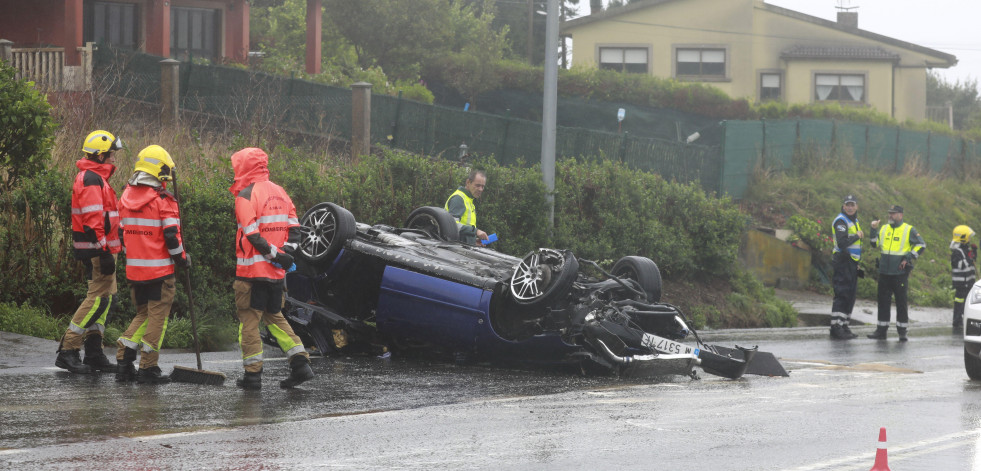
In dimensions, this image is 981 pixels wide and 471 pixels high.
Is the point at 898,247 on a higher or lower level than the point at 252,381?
higher

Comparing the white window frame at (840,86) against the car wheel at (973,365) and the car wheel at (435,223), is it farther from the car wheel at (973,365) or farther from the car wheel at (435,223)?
the car wheel at (435,223)

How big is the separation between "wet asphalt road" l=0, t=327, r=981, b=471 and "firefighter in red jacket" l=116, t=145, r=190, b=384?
1.17ft

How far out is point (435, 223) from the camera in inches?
468

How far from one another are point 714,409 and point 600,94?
91.6ft

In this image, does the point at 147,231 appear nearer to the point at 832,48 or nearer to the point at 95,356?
the point at 95,356

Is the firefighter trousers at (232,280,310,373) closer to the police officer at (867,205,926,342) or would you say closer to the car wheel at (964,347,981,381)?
the car wheel at (964,347,981,381)

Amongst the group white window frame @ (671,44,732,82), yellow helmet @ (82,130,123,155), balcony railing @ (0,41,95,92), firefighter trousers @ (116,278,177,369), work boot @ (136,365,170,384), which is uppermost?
white window frame @ (671,44,732,82)

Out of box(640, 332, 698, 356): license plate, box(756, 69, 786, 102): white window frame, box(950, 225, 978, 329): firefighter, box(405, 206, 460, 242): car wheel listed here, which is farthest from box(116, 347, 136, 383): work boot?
box(756, 69, 786, 102): white window frame

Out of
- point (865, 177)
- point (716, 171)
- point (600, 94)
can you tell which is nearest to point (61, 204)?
point (716, 171)

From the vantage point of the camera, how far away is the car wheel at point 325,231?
10633 millimetres

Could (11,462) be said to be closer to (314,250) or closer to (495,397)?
(495,397)

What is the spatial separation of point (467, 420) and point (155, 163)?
128 inches

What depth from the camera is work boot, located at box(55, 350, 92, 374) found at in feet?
31.0

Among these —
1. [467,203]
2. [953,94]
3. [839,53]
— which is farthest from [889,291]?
[953,94]
